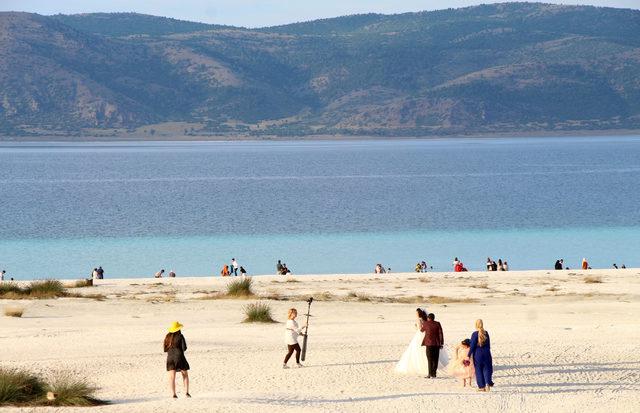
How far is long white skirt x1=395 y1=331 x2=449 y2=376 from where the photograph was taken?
1922 cm

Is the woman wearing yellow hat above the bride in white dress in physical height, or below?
above

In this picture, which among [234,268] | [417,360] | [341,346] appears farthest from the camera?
[234,268]

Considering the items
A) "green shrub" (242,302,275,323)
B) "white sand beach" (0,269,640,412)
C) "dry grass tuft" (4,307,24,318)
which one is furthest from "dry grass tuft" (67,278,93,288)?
"green shrub" (242,302,275,323)

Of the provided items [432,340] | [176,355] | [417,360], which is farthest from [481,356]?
[176,355]

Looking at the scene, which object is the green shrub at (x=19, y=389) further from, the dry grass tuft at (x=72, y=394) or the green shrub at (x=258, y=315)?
the green shrub at (x=258, y=315)

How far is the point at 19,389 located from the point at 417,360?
653cm

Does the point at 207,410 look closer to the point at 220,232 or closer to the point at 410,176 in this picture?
the point at 220,232

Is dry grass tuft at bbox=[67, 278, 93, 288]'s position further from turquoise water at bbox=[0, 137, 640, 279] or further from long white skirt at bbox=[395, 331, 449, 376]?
long white skirt at bbox=[395, 331, 449, 376]

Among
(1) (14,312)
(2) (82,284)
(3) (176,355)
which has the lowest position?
(2) (82,284)

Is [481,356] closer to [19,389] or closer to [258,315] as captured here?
[19,389]

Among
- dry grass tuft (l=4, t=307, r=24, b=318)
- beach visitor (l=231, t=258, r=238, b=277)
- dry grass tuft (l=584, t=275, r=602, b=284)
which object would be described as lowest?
beach visitor (l=231, t=258, r=238, b=277)

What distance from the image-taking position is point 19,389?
634 inches

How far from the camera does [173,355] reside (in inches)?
638

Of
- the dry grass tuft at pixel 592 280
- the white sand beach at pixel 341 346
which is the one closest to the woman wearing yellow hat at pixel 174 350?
the white sand beach at pixel 341 346
